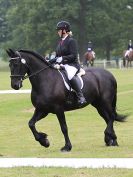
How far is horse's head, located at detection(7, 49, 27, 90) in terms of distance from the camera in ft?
46.4

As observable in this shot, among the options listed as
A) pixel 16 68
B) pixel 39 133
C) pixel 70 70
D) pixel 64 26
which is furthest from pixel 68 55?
pixel 39 133

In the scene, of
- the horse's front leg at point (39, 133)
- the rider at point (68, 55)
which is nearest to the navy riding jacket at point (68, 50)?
the rider at point (68, 55)

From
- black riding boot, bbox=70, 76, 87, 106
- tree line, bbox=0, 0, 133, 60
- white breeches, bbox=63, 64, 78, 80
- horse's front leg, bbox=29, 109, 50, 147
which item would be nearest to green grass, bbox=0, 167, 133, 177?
horse's front leg, bbox=29, 109, 50, 147

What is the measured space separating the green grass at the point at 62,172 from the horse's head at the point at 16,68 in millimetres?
3148

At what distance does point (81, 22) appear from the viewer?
84.2m

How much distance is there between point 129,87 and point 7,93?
706 cm

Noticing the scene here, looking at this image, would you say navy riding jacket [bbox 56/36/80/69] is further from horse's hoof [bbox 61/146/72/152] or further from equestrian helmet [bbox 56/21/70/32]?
horse's hoof [bbox 61/146/72/152]

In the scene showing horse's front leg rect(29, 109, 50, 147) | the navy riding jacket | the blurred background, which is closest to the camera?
horse's front leg rect(29, 109, 50, 147)

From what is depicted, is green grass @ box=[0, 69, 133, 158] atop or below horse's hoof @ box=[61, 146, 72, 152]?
below

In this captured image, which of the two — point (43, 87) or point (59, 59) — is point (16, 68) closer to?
point (43, 87)

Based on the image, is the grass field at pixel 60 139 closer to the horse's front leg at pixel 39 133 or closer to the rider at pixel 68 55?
the horse's front leg at pixel 39 133

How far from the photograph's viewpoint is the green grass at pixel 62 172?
10.6 metres

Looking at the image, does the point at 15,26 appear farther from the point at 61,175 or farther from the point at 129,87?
the point at 61,175

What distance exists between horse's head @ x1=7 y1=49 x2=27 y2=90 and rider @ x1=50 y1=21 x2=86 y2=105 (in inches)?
36.6
